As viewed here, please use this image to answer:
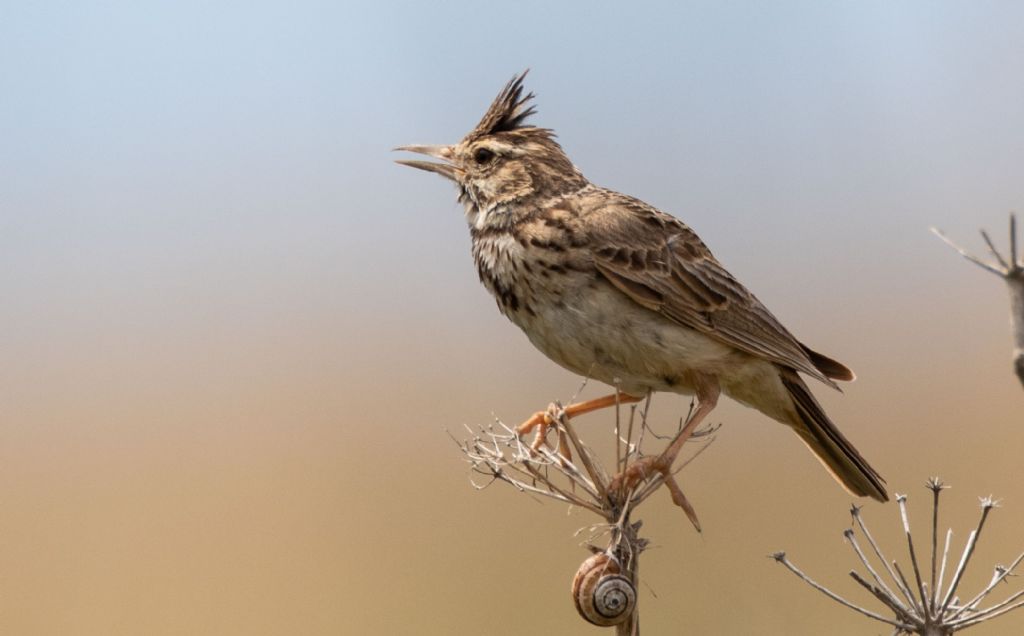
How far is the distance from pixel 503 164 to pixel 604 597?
2956 millimetres

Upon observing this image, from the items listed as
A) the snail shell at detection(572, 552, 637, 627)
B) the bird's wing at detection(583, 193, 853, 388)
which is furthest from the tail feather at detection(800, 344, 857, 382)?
the snail shell at detection(572, 552, 637, 627)

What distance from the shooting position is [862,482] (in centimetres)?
474

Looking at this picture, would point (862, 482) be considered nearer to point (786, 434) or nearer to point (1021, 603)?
point (1021, 603)

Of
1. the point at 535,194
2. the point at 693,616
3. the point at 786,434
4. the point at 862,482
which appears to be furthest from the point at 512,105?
the point at 786,434

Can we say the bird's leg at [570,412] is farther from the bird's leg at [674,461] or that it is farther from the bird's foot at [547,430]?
the bird's leg at [674,461]

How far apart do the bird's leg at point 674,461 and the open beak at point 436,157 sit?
1445 millimetres

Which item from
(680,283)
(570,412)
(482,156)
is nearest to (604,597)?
(570,412)

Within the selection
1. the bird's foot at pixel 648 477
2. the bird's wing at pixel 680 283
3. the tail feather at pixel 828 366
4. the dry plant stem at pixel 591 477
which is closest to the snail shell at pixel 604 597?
the dry plant stem at pixel 591 477

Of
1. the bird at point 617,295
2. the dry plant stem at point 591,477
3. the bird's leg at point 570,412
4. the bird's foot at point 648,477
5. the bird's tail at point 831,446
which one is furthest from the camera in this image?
the bird's tail at point 831,446

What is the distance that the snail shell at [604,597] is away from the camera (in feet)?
8.02

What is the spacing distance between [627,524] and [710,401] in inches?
72.7

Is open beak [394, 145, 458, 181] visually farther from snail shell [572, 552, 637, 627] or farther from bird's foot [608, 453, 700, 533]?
snail shell [572, 552, 637, 627]

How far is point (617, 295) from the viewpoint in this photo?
454 centimetres

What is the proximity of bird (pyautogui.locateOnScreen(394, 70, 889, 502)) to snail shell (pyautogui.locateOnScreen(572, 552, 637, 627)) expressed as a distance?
67.5 inches
